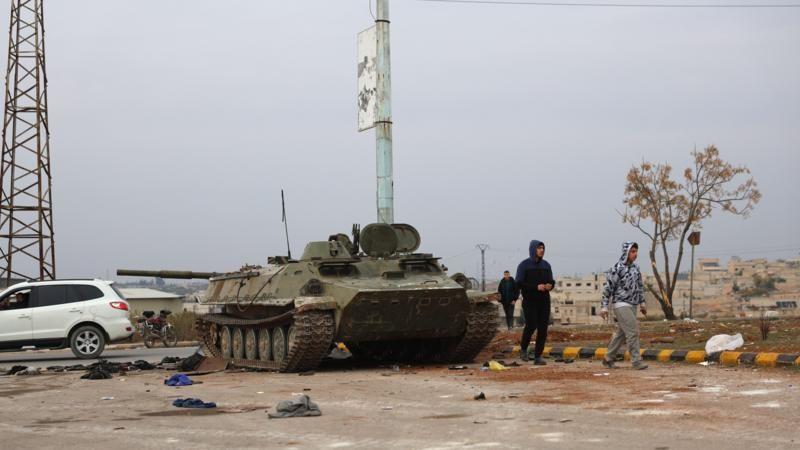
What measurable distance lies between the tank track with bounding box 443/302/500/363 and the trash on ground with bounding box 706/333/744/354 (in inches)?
141

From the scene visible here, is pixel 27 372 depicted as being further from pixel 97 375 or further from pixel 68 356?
pixel 68 356

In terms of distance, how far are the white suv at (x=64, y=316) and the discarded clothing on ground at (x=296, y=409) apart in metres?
12.3

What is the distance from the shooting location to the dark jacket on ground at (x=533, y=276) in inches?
649

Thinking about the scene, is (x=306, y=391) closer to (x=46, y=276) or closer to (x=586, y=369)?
(x=586, y=369)

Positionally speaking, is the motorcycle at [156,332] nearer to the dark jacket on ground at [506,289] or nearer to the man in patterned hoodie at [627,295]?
the dark jacket on ground at [506,289]

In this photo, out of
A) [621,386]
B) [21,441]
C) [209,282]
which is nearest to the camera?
[21,441]

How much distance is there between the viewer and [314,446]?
26.8 feet

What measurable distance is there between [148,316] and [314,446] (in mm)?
21560

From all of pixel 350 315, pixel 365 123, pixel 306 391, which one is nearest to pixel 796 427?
pixel 306 391

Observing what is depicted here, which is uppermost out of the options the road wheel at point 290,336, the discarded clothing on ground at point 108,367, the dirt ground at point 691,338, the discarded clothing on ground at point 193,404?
the road wheel at point 290,336

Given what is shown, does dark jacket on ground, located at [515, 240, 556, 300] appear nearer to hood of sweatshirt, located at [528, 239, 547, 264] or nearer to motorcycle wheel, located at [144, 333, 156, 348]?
hood of sweatshirt, located at [528, 239, 547, 264]

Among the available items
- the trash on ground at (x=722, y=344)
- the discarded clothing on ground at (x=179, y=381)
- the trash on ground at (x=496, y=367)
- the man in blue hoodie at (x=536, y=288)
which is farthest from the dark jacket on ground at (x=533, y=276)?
the discarded clothing on ground at (x=179, y=381)

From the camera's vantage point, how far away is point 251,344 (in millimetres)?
18562

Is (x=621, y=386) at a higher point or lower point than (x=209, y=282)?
lower
